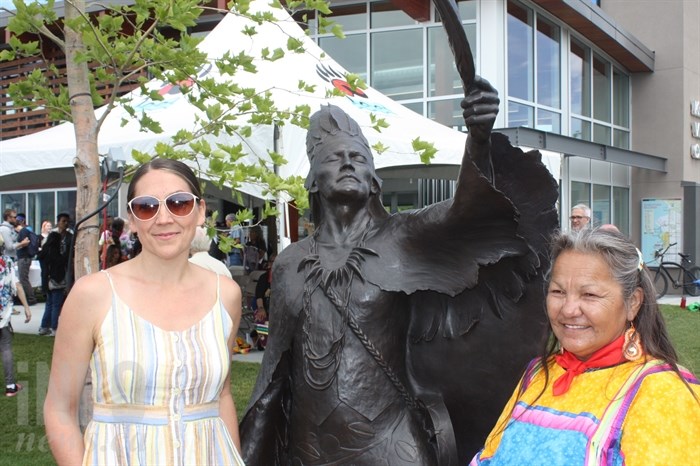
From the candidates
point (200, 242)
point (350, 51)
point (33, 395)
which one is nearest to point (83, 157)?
point (200, 242)

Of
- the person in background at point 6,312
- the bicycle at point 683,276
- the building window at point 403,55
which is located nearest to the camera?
the person in background at point 6,312

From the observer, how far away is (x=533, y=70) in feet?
41.8

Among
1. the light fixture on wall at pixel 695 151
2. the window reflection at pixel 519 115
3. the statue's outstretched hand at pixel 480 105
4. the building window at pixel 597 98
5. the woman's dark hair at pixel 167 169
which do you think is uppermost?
the building window at pixel 597 98

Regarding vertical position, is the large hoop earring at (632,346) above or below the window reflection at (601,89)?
below

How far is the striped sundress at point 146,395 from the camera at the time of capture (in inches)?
63.4

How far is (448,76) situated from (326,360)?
10580 millimetres

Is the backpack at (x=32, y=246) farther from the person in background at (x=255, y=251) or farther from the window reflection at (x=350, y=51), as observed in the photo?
the window reflection at (x=350, y=51)

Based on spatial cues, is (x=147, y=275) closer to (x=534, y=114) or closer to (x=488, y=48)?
(x=488, y=48)

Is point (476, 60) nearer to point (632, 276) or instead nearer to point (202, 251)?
point (202, 251)

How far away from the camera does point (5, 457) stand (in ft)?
15.4

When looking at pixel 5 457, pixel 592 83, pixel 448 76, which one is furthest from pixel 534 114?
pixel 5 457

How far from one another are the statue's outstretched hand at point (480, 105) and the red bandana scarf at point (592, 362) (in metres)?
0.62

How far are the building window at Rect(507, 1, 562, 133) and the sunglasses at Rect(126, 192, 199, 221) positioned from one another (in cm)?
1094

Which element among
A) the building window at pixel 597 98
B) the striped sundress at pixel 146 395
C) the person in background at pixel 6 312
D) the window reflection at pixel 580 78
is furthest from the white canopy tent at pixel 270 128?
the building window at pixel 597 98
